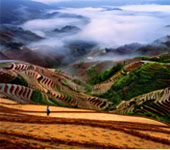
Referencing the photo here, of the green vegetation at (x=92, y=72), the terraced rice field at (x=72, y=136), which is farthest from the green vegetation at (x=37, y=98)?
the green vegetation at (x=92, y=72)

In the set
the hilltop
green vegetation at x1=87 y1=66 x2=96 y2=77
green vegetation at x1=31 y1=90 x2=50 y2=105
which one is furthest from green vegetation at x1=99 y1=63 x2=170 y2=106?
green vegetation at x1=87 y1=66 x2=96 y2=77

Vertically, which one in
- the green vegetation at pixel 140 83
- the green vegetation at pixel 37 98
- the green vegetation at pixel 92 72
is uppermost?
the green vegetation at pixel 92 72

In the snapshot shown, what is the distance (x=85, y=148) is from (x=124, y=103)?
1778cm

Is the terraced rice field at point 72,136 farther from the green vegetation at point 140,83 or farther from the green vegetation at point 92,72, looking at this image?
the green vegetation at point 92,72

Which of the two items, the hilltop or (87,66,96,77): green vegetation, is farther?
(87,66,96,77): green vegetation

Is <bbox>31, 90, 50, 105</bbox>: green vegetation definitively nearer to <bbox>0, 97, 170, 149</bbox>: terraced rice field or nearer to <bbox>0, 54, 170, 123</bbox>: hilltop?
<bbox>0, 54, 170, 123</bbox>: hilltop

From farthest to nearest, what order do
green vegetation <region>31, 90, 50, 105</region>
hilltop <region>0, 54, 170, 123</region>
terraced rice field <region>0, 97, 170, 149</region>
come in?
hilltop <region>0, 54, 170, 123</region> → green vegetation <region>31, 90, 50, 105</region> → terraced rice field <region>0, 97, 170, 149</region>

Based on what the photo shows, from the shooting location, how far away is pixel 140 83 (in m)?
25.2

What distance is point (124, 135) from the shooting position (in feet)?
18.9

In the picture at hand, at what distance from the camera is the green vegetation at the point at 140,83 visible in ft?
78.4

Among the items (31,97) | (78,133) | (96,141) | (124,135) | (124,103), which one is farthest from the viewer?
(124,103)

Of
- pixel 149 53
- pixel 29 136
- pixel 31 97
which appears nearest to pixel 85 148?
pixel 29 136

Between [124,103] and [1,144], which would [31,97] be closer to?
[124,103]

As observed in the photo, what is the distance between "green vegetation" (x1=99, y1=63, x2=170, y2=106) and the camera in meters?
23.9
